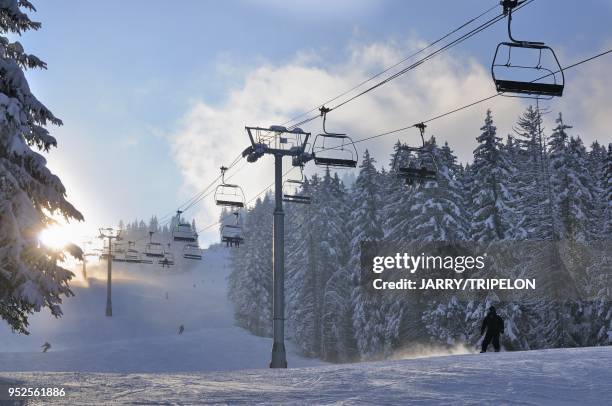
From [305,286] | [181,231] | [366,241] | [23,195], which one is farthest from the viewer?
[305,286]

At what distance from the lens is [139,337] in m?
67.9

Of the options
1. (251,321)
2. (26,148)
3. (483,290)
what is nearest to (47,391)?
(26,148)

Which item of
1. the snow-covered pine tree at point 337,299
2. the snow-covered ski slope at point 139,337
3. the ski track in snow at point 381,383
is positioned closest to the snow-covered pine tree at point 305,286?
the snow-covered pine tree at point 337,299

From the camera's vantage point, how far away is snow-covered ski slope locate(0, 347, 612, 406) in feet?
31.6

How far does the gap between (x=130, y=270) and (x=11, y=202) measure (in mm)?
160165

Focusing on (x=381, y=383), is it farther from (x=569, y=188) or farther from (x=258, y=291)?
(x=258, y=291)

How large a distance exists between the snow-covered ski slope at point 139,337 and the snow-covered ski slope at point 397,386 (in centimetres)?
2559

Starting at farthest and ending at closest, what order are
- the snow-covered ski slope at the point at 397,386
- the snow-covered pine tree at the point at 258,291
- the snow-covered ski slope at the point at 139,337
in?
the snow-covered pine tree at the point at 258,291 < the snow-covered ski slope at the point at 139,337 < the snow-covered ski slope at the point at 397,386

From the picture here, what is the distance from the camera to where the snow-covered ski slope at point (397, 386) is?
9.63 m

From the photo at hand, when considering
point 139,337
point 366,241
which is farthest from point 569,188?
point 139,337

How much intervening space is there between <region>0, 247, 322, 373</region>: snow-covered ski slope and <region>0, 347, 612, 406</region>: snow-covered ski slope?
84.0ft

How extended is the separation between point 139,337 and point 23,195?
56875 mm

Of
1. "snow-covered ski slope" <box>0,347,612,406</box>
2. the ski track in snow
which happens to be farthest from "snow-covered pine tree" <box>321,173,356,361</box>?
"snow-covered ski slope" <box>0,347,612,406</box>

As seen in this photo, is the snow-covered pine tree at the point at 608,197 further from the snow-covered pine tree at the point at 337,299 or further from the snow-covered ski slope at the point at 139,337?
the snow-covered ski slope at the point at 139,337
